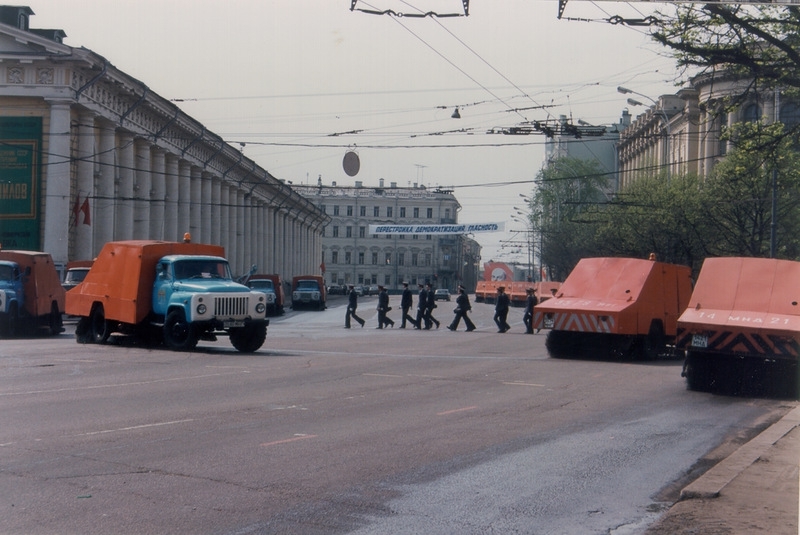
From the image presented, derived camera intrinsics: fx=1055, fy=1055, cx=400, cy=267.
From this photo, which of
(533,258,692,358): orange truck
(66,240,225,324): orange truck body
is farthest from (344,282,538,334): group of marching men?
(66,240,225,324): orange truck body

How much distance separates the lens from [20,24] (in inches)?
1998

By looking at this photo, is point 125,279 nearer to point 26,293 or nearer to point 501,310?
point 26,293

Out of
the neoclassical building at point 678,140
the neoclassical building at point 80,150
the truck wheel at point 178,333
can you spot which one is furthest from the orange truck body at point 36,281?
the neoclassical building at point 678,140

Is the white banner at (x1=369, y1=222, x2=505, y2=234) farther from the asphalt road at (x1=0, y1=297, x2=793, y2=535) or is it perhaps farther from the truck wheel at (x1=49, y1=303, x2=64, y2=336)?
the asphalt road at (x1=0, y1=297, x2=793, y2=535)

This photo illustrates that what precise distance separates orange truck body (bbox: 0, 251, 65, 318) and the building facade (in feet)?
304

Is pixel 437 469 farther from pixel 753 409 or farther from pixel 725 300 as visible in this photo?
pixel 725 300

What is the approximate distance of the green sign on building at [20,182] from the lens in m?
45.6

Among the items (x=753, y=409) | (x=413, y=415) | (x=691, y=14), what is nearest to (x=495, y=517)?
(x=413, y=415)

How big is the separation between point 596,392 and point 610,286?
8942 mm

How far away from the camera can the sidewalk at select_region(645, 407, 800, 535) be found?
738 cm

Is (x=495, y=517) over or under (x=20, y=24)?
under

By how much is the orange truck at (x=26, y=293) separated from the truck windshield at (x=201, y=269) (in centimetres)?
772

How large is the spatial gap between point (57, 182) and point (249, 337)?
83.3 ft

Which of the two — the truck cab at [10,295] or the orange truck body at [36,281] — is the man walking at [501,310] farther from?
the truck cab at [10,295]
